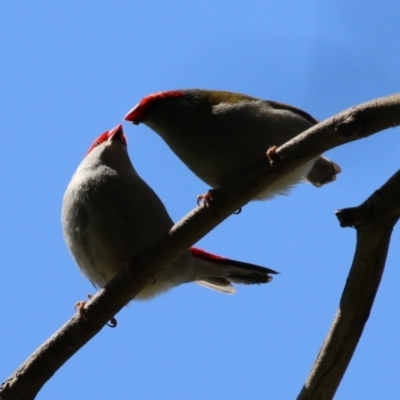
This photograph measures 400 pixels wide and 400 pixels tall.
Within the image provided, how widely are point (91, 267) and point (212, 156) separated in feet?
3.97

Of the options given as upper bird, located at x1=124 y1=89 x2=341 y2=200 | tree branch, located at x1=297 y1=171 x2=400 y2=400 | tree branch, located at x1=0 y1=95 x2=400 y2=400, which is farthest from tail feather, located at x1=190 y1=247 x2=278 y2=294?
tree branch, located at x1=297 y1=171 x2=400 y2=400

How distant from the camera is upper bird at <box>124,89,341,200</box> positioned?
166 inches

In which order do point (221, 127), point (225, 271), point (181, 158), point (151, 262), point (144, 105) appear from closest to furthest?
1. point (151, 262)
2. point (221, 127)
3. point (181, 158)
4. point (144, 105)
5. point (225, 271)

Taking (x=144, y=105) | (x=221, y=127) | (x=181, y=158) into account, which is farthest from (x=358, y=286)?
(x=144, y=105)

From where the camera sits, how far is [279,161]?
344 cm

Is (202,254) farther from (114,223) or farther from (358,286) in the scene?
(358,286)

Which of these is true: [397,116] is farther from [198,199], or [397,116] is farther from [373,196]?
[198,199]

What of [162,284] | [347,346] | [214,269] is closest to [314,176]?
[214,269]

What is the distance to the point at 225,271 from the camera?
5359mm

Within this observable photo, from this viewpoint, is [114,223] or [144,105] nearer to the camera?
[114,223]

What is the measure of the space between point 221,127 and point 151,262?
1187 mm

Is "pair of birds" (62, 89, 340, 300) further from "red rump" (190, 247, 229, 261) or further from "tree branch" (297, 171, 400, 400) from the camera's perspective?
"tree branch" (297, 171, 400, 400)

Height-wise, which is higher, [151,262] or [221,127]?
[221,127]

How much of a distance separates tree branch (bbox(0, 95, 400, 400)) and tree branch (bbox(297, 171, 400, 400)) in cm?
45
